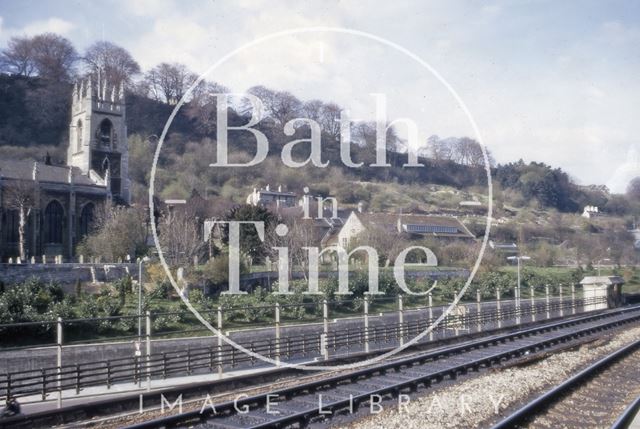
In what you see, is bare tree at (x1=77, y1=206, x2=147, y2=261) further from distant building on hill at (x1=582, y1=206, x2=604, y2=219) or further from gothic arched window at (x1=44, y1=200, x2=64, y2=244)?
distant building on hill at (x1=582, y1=206, x2=604, y2=219)

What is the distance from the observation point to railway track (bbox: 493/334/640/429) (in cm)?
937

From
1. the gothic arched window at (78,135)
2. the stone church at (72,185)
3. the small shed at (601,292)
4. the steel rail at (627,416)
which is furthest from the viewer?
the gothic arched window at (78,135)

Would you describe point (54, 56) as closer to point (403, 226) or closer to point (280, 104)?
point (280, 104)

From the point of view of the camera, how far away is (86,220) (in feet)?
169

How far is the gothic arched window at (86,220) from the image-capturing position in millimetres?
50559

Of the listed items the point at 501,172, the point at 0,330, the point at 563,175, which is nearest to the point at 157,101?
the point at 501,172

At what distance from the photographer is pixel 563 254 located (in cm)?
5716

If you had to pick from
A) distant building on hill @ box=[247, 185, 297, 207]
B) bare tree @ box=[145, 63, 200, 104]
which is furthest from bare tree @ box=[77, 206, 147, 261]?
bare tree @ box=[145, 63, 200, 104]

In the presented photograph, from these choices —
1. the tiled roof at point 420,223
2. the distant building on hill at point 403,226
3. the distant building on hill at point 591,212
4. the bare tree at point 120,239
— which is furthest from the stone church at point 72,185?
the distant building on hill at point 591,212

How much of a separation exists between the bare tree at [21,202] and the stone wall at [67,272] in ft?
38.1

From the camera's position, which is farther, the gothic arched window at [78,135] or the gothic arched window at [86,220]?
the gothic arched window at [78,135]

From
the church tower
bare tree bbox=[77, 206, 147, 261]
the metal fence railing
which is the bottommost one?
the metal fence railing

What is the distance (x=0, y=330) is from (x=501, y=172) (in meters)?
83.2

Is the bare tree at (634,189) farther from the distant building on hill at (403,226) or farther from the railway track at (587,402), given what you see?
the railway track at (587,402)
